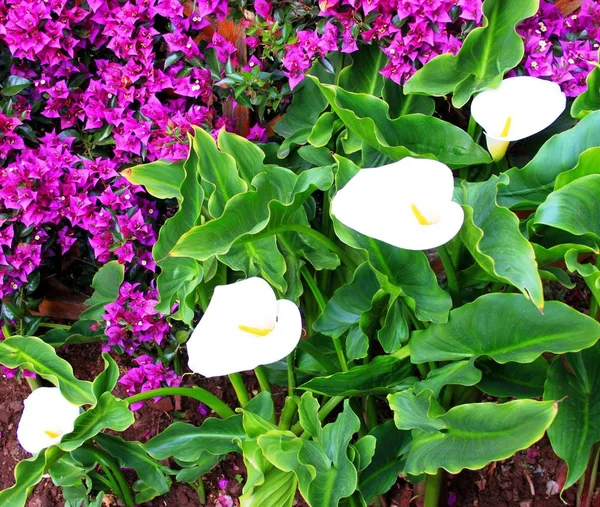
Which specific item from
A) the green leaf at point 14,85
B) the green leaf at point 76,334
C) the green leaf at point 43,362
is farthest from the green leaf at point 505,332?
the green leaf at point 14,85

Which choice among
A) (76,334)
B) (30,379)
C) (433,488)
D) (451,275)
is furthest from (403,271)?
(30,379)

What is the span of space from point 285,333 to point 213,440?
44 centimetres

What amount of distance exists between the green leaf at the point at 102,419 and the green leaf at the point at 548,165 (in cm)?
79

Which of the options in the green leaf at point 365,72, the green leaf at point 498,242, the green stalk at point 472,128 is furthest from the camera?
the green leaf at point 365,72

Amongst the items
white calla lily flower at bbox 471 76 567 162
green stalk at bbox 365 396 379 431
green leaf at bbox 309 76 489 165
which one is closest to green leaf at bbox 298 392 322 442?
green stalk at bbox 365 396 379 431

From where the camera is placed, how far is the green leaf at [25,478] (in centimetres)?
110

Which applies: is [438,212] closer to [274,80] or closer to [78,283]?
[274,80]

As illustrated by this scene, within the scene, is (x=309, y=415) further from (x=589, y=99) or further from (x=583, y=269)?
(x=589, y=99)

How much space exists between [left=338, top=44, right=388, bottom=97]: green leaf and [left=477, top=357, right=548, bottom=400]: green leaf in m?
0.64

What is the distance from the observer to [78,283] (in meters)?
1.81

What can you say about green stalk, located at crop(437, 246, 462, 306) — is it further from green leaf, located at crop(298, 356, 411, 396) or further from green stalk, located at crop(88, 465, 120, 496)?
green stalk, located at crop(88, 465, 120, 496)

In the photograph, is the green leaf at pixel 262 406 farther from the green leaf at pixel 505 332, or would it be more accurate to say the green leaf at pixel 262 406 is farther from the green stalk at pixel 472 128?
the green stalk at pixel 472 128

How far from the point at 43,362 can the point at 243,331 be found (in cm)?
48

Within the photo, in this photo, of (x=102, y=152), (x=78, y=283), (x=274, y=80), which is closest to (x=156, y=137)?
(x=102, y=152)
